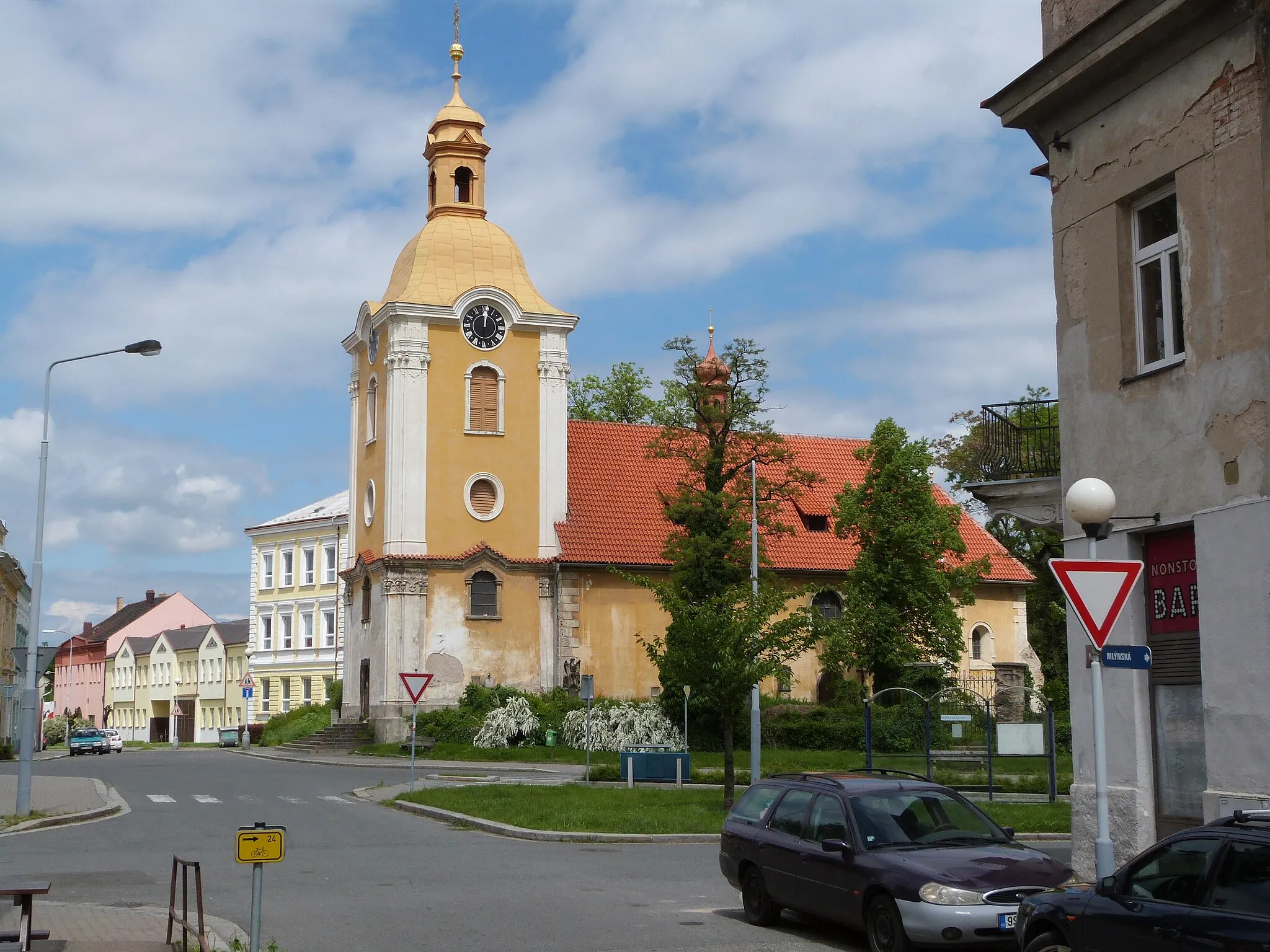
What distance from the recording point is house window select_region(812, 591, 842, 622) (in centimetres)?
5272

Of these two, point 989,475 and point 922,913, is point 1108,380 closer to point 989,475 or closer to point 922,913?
point 989,475

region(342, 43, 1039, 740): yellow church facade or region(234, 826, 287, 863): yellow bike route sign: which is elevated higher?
region(342, 43, 1039, 740): yellow church facade

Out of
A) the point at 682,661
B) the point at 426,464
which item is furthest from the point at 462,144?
the point at 682,661

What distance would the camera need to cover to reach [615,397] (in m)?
68.3

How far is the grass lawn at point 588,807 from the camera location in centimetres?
2203

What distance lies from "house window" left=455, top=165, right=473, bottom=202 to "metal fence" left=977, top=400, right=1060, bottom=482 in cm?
3787

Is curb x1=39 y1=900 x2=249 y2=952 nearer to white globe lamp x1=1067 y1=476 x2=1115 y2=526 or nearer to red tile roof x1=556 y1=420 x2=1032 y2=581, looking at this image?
white globe lamp x1=1067 y1=476 x2=1115 y2=526

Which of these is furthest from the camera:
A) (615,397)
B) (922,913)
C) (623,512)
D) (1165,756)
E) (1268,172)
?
(615,397)

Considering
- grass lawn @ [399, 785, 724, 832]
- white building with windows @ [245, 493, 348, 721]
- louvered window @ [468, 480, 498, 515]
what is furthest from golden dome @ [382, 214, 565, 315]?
white building with windows @ [245, 493, 348, 721]

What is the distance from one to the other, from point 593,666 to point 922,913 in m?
38.8

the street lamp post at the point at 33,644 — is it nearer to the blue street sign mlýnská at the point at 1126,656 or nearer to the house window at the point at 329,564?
the blue street sign mlýnská at the point at 1126,656

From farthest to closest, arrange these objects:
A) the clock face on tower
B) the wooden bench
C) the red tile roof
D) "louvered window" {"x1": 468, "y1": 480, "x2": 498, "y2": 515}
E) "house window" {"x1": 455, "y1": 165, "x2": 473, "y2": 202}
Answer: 1. "house window" {"x1": 455, "y1": 165, "x2": 473, "y2": 202}
2. the red tile roof
3. the clock face on tower
4. "louvered window" {"x1": 468, "y1": 480, "x2": 498, "y2": 515}
5. the wooden bench

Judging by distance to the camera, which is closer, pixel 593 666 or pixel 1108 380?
pixel 1108 380

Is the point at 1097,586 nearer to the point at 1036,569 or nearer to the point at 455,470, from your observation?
the point at 455,470
